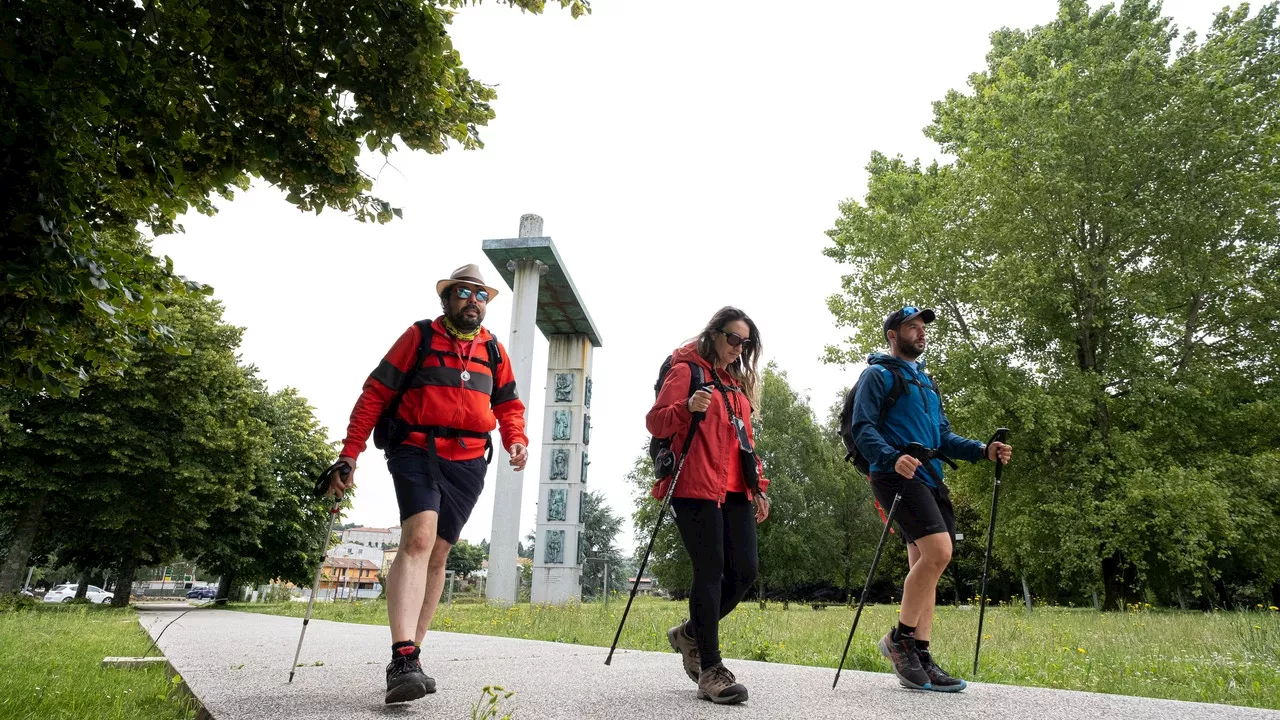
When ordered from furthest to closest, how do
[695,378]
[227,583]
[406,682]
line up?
[227,583]
[695,378]
[406,682]

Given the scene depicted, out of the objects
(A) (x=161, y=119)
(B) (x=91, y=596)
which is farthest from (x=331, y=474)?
(B) (x=91, y=596)

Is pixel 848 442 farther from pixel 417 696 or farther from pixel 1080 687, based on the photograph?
pixel 417 696

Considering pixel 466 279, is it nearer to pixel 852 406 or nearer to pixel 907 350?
pixel 852 406

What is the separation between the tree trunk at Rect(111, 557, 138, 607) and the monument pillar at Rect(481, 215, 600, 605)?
12.7 metres

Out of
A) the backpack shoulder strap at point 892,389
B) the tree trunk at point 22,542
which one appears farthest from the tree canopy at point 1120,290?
the tree trunk at point 22,542

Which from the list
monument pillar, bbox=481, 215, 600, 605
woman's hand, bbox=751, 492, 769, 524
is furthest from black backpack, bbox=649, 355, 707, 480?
monument pillar, bbox=481, 215, 600, 605

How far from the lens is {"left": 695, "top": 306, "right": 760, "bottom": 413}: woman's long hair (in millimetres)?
4109

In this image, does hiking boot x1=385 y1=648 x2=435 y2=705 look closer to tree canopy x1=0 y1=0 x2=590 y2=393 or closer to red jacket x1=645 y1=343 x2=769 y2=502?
red jacket x1=645 y1=343 x2=769 y2=502

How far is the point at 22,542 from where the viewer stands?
19125 mm

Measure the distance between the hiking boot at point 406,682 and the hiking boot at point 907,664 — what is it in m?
2.31

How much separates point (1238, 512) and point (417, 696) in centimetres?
1858

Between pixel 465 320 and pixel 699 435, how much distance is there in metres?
1.35

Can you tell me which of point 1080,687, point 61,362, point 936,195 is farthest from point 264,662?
point 936,195

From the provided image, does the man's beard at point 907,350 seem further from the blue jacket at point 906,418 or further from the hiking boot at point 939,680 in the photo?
the hiking boot at point 939,680
